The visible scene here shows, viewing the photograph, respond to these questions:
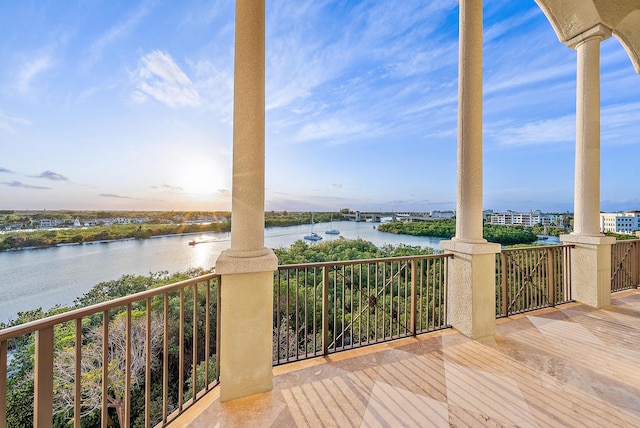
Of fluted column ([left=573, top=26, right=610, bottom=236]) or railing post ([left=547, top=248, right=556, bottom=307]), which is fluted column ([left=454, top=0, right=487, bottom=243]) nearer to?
railing post ([left=547, top=248, right=556, bottom=307])

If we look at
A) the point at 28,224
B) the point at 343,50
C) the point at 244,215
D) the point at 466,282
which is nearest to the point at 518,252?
the point at 466,282

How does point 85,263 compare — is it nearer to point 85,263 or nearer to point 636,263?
point 85,263

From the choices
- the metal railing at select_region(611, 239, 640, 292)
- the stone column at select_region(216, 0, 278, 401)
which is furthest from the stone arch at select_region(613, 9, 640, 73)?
the stone column at select_region(216, 0, 278, 401)

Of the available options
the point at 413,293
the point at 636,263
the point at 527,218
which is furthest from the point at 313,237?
the point at 636,263

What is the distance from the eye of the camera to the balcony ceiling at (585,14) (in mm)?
3707

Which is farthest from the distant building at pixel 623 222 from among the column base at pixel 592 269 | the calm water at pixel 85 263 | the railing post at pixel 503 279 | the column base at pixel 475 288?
Result: the column base at pixel 475 288

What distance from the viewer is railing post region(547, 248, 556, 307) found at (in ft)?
13.0

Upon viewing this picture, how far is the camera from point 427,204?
11.4 m

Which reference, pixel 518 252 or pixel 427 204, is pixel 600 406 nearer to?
pixel 518 252

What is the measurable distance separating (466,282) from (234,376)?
272cm

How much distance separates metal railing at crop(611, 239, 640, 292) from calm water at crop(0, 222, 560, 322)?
313cm

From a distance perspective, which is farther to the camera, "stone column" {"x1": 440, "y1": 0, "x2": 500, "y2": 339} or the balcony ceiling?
the balcony ceiling

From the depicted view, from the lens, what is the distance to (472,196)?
9.91ft

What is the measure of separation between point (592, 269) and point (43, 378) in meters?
6.31
